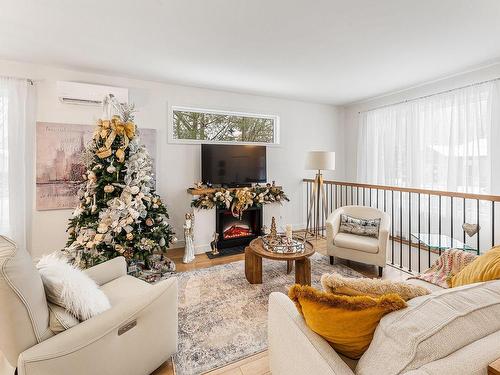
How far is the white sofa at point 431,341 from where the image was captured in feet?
2.30

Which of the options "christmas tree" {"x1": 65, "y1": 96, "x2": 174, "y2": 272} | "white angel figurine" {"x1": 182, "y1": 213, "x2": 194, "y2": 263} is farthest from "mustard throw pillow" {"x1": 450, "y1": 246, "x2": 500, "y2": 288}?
"white angel figurine" {"x1": 182, "y1": 213, "x2": 194, "y2": 263}

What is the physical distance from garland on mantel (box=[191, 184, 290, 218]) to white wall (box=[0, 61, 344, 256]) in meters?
0.44

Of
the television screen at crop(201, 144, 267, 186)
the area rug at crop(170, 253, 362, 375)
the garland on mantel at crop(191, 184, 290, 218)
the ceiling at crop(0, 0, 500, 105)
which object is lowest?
the area rug at crop(170, 253, 362, 375)

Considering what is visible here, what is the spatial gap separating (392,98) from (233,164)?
3088mm

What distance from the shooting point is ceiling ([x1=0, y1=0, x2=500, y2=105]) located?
6.67 feet

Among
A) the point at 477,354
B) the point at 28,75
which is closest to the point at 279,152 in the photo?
the point at 28,75

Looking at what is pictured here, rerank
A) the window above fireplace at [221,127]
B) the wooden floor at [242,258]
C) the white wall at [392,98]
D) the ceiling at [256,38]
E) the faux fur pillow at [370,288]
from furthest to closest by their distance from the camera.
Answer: the window above fireplace at [221,127]
the white wall at [392,98]
the ceiling at [256,38]
the wooden floor at [242,258]
the faux fur pillow at [370,288]

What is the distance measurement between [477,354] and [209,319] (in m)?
1.82

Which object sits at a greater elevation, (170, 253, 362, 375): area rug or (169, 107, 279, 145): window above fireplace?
(169, 107, 279, 145): window above fireplace

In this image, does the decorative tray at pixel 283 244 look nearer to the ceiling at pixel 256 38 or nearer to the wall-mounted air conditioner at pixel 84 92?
the ceiling at pixel 256 38

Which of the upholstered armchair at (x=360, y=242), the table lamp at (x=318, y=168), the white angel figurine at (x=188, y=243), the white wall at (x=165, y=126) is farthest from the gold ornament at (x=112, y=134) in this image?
the table lamp at (x=318, y=168)

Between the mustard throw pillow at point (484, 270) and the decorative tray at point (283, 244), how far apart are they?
1367 millimetres

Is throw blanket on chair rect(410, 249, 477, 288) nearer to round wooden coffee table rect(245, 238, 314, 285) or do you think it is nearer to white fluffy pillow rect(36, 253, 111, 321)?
round wooden coffee table rect(245, 238, 314, 285)

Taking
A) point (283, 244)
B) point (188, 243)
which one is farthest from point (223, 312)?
point (188, 243)
